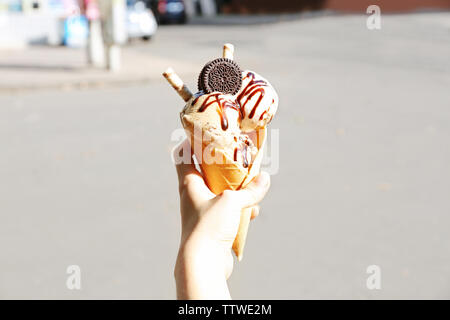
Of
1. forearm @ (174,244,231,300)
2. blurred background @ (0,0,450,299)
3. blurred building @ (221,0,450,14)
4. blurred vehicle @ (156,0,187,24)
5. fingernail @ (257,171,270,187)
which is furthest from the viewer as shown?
blurred building @ (221,0,450,14)

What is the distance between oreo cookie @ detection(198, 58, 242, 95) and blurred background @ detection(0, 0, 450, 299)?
10.2 inches

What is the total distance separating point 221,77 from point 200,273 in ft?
1.70

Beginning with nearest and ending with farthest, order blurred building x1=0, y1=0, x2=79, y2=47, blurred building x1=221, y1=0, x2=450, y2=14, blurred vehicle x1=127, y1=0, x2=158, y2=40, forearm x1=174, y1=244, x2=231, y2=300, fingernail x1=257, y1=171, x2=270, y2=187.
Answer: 1. forearm x1=174, y1=244, x2=231, y2=300
2. fingernail x1=257, y1=171, x2=270, y2=187
3. blurred building x1=0, y1=0, x2=79, y2=47
4. blurred vehicle x1=127, y1=0, x2=158, y2=40
5. blurred building x1=221, y1=0, x2=450, y2=14

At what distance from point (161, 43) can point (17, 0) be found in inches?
185

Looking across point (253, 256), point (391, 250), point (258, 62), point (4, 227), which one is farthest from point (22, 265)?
point (258, 62)

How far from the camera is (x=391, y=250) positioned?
460 centimetres

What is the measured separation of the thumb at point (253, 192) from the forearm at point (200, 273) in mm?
157

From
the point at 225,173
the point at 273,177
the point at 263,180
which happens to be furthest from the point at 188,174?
the point at 273,177

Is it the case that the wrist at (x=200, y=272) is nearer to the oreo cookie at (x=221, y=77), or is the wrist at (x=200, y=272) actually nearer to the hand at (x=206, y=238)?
the hand at (x=206, y=238)

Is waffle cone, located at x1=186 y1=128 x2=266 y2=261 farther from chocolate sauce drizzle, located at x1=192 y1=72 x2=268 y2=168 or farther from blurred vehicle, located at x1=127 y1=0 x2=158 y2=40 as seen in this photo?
blurred vehicle, located at x1=127 y1=0 x2=158 y2=40

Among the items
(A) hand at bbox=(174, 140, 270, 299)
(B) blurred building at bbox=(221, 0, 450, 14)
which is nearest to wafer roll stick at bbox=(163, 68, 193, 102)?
(A) hand at bbox=(174, 140, 270, 299)

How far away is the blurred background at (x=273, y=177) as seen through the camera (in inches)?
170

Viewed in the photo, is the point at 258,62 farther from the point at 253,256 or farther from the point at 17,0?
the point at 253,256

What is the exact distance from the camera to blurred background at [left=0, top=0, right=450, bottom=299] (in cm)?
432
